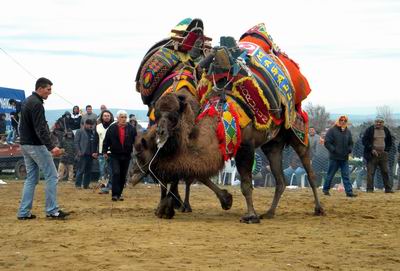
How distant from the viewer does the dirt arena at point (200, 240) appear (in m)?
8.15

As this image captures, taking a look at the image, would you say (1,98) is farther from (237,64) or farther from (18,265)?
(18,265)

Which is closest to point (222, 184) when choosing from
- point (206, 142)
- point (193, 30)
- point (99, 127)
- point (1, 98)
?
point (99, 127)

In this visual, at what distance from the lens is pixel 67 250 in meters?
8.87

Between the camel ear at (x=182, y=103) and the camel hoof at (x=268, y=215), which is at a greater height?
the camel ear at (x=182, y=103)

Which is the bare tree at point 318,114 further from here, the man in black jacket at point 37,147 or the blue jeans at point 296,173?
the man in black jacket at point 37,147

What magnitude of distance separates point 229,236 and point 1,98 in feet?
68.4

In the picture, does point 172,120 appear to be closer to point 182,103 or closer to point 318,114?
A: point 182,103

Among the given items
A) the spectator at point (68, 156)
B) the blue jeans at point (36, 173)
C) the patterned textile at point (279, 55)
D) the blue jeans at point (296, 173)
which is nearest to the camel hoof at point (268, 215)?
the patterned textile at point (279, 55)

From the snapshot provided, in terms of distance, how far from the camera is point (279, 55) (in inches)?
559

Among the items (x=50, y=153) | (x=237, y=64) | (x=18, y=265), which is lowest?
(x=18, y=265)

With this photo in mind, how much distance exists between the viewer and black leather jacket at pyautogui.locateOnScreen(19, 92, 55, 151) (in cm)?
1180

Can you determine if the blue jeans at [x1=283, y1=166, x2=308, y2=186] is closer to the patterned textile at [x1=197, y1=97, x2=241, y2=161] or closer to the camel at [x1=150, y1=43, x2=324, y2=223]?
the camel at [x1=150, y1=43, x2=324, y2=223]

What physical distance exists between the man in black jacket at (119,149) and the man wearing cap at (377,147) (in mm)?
7662

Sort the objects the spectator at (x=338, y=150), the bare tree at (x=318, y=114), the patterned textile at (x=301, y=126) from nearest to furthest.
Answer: the patterned textile at (x=301, y=126)
the spectator at (x=338, y=150)
the bare tree at (x=318, y=114)
